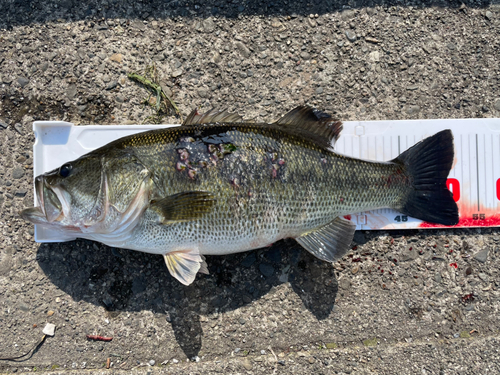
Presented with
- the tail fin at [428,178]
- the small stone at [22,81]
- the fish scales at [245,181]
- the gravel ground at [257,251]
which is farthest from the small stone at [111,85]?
the tail fin at [428,178]

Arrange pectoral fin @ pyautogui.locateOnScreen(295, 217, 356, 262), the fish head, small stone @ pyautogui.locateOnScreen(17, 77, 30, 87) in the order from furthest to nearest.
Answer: small stone @ pyautogui.locateOnScreen(17, 77, 30, 87) → pectoral fin @ pyautogui.locateOnScreen(295, 217, 356, 262) → the fish head

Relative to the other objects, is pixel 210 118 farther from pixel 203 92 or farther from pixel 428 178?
pixel 428 178

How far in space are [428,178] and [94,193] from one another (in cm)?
243

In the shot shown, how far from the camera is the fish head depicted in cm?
216

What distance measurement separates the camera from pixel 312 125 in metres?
2.51

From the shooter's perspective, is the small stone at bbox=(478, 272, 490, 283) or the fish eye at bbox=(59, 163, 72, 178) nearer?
the fish eye at bbox=(59, 163, 72, 178)

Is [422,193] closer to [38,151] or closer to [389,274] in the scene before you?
[389,274]

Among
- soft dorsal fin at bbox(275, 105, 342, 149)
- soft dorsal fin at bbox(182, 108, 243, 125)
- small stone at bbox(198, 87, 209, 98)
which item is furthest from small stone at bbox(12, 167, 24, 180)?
soft dorsal fin at bbox(275, 105, 342, 149)

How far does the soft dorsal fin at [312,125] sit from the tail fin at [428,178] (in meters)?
0.57

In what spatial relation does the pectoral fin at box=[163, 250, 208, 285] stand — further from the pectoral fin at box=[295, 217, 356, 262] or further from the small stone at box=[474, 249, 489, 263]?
the small stone at box=[474, 249, 489, 263]

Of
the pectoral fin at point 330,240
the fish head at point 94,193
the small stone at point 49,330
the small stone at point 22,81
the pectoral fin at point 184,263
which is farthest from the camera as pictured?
the small stone at point 22,81

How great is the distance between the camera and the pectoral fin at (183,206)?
2.18 meters

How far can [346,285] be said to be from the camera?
274 cm

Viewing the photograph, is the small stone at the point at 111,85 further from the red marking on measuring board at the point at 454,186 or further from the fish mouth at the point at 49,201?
the red marking on measuring board at the point at 454,186
